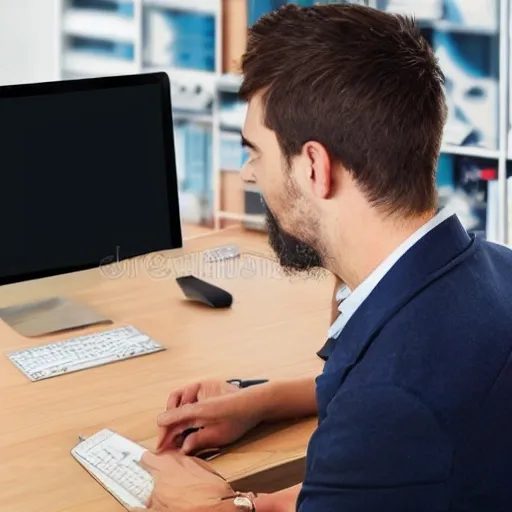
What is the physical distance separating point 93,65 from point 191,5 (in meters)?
0.70

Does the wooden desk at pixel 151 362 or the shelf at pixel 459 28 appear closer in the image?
the wooden desk at pixel 151 362

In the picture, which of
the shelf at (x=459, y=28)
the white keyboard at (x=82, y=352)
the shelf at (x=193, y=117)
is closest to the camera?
the white keyboard at (x=82, y=352)

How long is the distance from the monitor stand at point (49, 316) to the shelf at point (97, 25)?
2.50 m

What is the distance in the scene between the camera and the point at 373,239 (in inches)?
48.8

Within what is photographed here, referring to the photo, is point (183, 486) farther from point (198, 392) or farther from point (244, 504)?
point (198, 392)

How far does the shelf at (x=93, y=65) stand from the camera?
4.46 meters

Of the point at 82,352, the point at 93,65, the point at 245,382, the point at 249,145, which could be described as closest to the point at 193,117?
the point at 93,65

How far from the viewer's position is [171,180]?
2141 millimetres

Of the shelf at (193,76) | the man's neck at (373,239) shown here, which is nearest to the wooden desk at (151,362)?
the man's neck at (373,239)

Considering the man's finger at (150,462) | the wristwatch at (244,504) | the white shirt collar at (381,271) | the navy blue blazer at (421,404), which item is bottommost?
the wristwatch at (244,504)

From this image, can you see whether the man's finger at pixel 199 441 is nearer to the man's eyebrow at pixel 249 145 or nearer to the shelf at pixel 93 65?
the man's eyebrow at pixel 249 145

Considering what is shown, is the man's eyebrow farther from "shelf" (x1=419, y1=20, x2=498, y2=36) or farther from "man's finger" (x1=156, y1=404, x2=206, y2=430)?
"shelf" (x1=419, y1=20, x2=498, y2=36)

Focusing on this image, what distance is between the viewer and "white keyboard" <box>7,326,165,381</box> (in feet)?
5.96

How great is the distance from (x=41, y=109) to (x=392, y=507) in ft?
3.85
